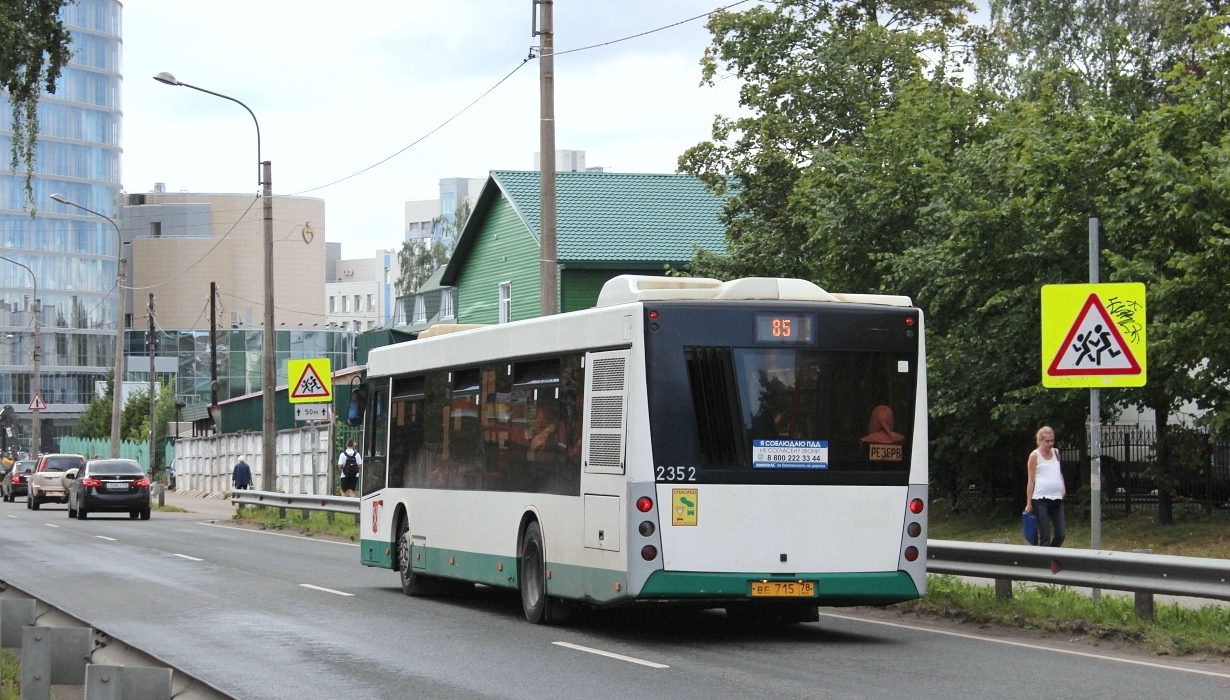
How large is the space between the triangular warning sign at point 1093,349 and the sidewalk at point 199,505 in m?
30.2

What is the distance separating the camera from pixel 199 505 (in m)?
54.9

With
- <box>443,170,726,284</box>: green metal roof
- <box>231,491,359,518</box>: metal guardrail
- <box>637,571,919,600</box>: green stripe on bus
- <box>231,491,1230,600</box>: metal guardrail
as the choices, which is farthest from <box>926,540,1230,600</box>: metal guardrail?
<box>443,170,726,284</box>: green metal roof

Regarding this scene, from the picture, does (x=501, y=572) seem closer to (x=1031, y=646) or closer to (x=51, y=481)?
(x=1031, y=646)

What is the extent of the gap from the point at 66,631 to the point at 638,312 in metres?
5.87

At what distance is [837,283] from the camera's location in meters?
32.3

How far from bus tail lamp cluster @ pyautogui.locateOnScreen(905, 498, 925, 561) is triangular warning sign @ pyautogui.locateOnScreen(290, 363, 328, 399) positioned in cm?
1980

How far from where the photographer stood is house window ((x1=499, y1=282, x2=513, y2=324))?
178 feet

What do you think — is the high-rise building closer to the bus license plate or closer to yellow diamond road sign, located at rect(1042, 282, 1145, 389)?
yellow diamond road sign, located at rect(1042, 282, 1145, 389)

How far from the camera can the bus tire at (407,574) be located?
18.9 metres

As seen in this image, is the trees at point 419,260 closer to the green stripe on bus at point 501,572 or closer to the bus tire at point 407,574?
the green stripe on bus at point 501,572

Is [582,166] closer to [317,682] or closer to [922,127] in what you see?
[922,127]

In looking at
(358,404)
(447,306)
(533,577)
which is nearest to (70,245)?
(447,306)

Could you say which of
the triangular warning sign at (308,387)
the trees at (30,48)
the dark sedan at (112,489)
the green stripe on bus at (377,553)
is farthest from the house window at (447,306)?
the trees at (30,48)

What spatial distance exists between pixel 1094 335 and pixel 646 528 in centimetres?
418
